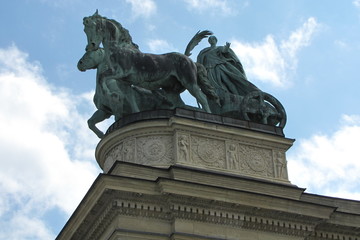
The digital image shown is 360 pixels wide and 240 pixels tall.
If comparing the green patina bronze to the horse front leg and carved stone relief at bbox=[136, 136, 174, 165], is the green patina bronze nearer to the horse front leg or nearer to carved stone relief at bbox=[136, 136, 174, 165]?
the horse front leg

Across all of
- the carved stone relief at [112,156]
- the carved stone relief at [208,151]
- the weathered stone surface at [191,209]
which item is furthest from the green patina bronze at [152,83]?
the weathered stone surface at [191,209]

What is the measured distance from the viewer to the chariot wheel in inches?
1049

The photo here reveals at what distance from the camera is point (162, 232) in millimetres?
22500

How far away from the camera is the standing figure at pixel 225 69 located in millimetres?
27750

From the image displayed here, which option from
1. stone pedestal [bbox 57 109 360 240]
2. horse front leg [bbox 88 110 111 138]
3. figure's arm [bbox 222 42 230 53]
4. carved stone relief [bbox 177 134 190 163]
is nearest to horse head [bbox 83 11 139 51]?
horse front leg [bbox 88 110 111 138]

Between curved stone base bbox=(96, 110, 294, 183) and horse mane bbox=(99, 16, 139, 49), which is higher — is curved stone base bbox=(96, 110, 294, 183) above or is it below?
below

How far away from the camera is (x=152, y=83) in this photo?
26.1 m

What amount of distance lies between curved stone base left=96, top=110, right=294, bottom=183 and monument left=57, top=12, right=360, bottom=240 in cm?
3

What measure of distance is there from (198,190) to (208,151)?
201 centimetres

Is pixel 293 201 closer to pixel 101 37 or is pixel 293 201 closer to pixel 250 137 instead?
pixel 250 137

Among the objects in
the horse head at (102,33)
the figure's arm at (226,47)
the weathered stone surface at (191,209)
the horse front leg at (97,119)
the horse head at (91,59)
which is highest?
the figure's arm at (226,47)

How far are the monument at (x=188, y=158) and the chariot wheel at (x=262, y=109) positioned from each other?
36 mm

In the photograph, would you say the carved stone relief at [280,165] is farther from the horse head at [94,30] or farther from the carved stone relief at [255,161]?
the horse head at [94,30]

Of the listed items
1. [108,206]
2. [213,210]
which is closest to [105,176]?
[108,206]
